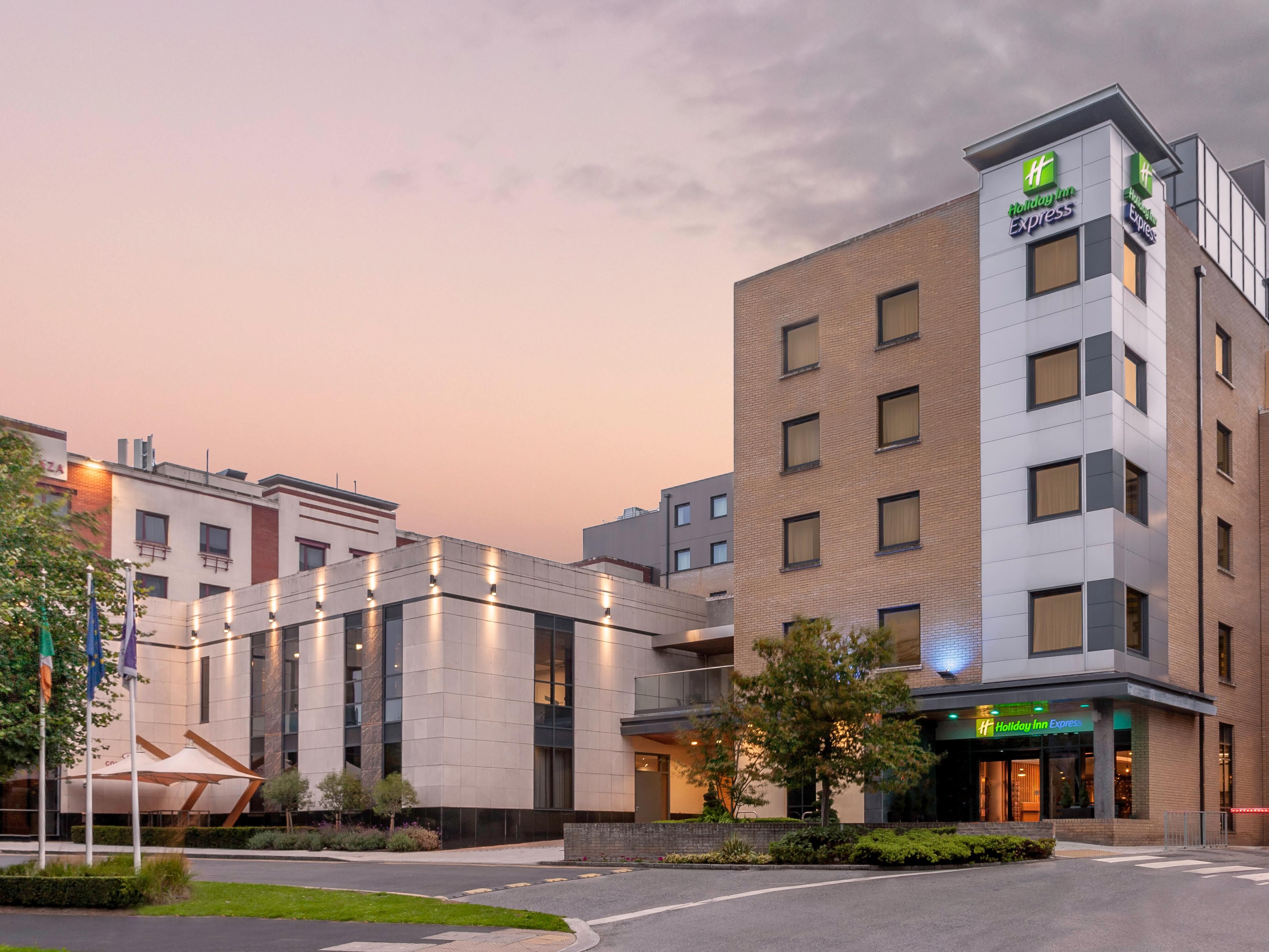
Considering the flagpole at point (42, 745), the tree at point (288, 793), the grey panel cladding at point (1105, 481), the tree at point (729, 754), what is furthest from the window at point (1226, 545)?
the flagpole at point (42, 745)

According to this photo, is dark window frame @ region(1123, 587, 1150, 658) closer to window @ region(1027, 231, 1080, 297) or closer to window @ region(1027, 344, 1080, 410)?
window @ region(1027, 344, 1080, 410)

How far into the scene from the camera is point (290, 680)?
50094 millimetres

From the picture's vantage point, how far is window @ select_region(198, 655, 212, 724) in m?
54.3

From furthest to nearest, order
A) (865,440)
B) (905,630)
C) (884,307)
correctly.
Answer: (884,307) < (865,440) < (905,630)

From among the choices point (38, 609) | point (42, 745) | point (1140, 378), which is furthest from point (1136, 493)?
point (42, 745)

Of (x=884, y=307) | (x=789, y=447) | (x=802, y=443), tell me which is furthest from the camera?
(x=789, y=447)

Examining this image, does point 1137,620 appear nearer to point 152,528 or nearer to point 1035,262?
point 1035,262

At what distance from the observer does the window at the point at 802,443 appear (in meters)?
A: 43.7

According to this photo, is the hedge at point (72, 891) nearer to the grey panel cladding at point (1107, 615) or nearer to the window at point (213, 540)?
the grey panel cladding at point (1107, 615)

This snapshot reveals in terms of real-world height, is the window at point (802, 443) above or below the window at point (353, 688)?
above

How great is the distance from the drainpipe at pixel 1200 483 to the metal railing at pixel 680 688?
1541 cm

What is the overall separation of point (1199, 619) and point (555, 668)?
2160 cm

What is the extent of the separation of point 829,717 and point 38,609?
16.3m

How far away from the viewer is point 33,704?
2700 centimetres
